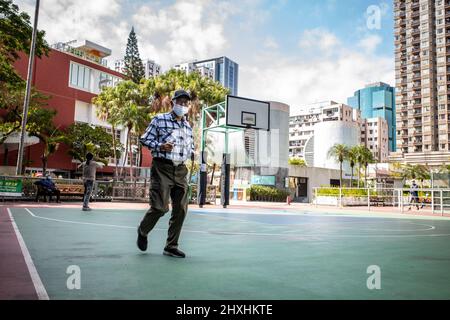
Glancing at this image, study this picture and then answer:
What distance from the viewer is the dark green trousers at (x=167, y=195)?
4539 mm

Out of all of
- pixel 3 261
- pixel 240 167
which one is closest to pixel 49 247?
pixel 3 261

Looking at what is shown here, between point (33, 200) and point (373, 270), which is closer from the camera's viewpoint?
point (373, 270)

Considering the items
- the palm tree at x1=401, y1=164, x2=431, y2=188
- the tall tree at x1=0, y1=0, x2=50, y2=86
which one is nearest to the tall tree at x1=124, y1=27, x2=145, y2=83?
the tall tree at x1=0, y1=0, x2=50, y2=86

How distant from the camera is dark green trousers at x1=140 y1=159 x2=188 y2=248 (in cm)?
454

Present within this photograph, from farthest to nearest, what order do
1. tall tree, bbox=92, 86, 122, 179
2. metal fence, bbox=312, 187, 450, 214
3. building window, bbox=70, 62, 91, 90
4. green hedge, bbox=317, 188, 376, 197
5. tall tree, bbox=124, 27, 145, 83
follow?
tall tree, bbox=124, 27, 145, 83 → building window, bbox=70, 62, 91, 90 → tall tree, bbox=92, 86, 122, 179 → green hedge, bbox=317, 188, 376, 197 → metal fence, bbox=312, 187, 450, 214

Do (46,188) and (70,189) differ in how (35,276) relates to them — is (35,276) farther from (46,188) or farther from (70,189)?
(70,189)

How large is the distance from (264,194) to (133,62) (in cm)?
2412

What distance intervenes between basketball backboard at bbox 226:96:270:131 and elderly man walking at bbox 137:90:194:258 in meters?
16.2

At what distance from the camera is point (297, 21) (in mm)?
11094

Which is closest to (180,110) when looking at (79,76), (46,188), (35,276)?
(35,276)

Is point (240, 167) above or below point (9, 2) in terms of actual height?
below

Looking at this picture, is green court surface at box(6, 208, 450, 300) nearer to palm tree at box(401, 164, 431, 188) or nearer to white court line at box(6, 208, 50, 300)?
white court line at box(6, 208, 50, 300)
